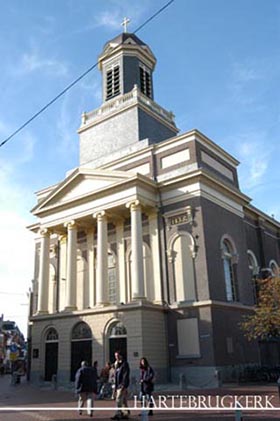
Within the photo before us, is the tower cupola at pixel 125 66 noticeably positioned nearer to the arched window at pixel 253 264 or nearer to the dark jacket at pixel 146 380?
the arched window at pixel 253 264

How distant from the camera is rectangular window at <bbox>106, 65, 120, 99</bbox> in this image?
36.9 meters

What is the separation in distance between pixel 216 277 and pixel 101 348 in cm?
819

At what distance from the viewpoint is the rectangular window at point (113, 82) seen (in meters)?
36.9

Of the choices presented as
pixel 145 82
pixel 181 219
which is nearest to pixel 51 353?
pixel 181 219

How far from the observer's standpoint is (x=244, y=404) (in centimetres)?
1457

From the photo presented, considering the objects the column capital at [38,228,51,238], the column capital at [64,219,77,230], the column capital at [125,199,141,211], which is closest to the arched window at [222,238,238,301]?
the column capital at [125,199,141,211]

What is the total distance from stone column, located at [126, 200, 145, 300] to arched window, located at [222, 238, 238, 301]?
5.85m

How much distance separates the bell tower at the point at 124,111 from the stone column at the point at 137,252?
721 cm

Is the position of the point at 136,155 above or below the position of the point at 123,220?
above

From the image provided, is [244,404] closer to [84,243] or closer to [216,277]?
[216,277]

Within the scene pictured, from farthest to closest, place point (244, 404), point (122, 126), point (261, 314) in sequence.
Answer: point (122, 126), point (261, 314), point (244, 404)

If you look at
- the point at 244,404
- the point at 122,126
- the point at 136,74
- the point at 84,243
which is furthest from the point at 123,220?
the point at 244,404

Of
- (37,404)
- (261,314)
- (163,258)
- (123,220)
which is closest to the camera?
(37,404)

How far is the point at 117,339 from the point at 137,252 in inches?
208
